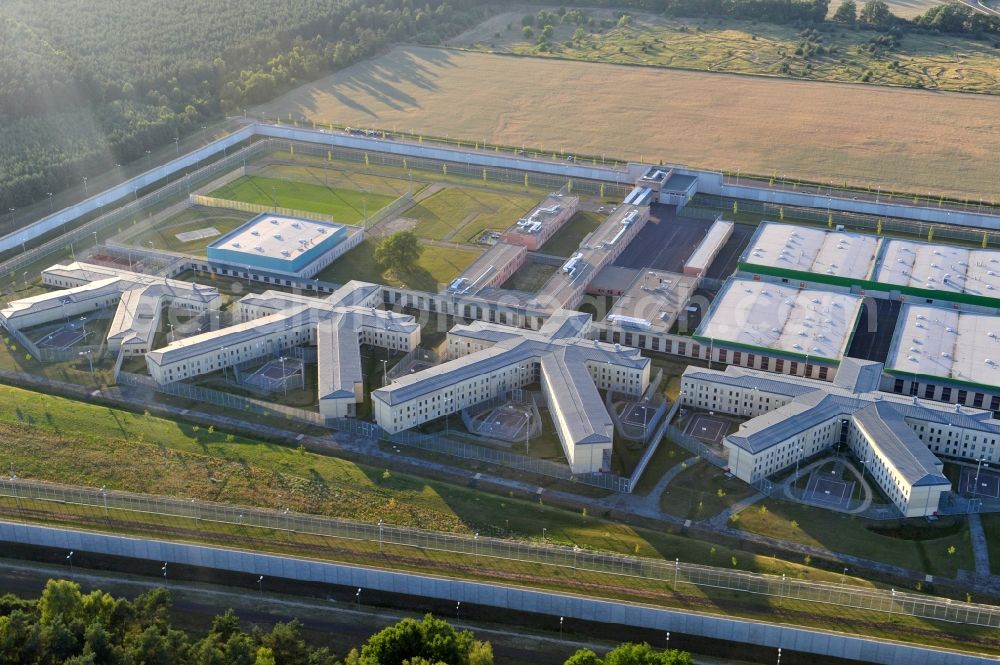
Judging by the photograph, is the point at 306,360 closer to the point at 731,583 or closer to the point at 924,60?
the point at 731,583

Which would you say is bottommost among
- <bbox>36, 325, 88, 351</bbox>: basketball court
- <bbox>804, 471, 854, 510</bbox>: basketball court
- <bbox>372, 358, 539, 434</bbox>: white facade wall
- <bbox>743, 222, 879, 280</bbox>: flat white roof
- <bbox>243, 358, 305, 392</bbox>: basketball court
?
<bbox>804, 471, 854, 510</bbox>: basketball court

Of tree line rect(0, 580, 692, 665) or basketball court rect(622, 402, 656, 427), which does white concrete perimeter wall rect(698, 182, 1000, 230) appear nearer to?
basketball court rect(622, 402, 656, 427)

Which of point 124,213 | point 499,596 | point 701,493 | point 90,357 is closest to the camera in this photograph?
point 499,596

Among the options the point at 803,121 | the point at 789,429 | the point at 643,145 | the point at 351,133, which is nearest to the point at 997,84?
the point at 803,121

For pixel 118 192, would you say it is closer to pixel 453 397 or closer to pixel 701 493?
pixel 453 397

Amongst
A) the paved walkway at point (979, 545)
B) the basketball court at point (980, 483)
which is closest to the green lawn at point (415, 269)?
the basketball court at point (980, 483)

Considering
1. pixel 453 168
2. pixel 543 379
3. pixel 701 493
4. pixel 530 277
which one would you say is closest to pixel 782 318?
pixel 543 379

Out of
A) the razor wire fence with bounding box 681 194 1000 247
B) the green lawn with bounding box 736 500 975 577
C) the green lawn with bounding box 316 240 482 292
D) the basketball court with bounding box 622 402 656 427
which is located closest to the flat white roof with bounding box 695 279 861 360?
the basketball court with bounding box 622 402 656 427
